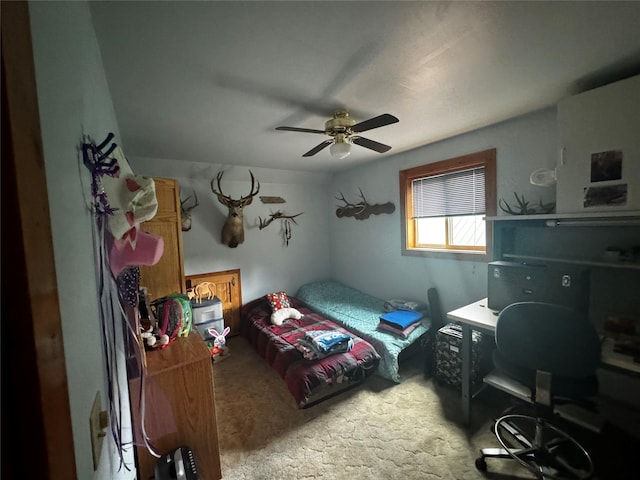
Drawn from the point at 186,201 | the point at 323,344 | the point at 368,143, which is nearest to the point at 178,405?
the point at 323,344

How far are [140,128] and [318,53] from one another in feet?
5.87

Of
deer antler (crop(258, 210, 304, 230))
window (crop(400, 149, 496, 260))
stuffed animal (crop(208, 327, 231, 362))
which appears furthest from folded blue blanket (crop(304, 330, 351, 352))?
deer antler (crop(258, 210, 304, 230))

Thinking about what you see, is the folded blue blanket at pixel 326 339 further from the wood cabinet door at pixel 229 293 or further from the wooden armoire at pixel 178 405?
the wood cabinet door at pixel 229 293

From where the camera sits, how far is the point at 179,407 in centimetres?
147

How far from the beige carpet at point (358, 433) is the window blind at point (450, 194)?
182 cm

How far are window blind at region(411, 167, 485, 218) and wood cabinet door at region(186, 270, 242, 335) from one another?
108 inches

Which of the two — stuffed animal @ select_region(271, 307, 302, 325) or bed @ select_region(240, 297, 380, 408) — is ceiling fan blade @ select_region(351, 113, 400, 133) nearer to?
bed @ select_region(240, 297, 380, 408)

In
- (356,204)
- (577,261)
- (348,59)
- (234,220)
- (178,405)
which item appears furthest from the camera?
(356,204)

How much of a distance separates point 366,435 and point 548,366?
131cm

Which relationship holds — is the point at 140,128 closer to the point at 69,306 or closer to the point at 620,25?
the point at 69,306

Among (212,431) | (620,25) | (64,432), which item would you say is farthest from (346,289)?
(64,432)

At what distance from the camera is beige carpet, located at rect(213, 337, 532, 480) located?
164 cm

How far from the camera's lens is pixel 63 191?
1.74ft

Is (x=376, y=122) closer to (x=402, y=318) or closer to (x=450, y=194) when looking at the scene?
(x=450, y=194)
